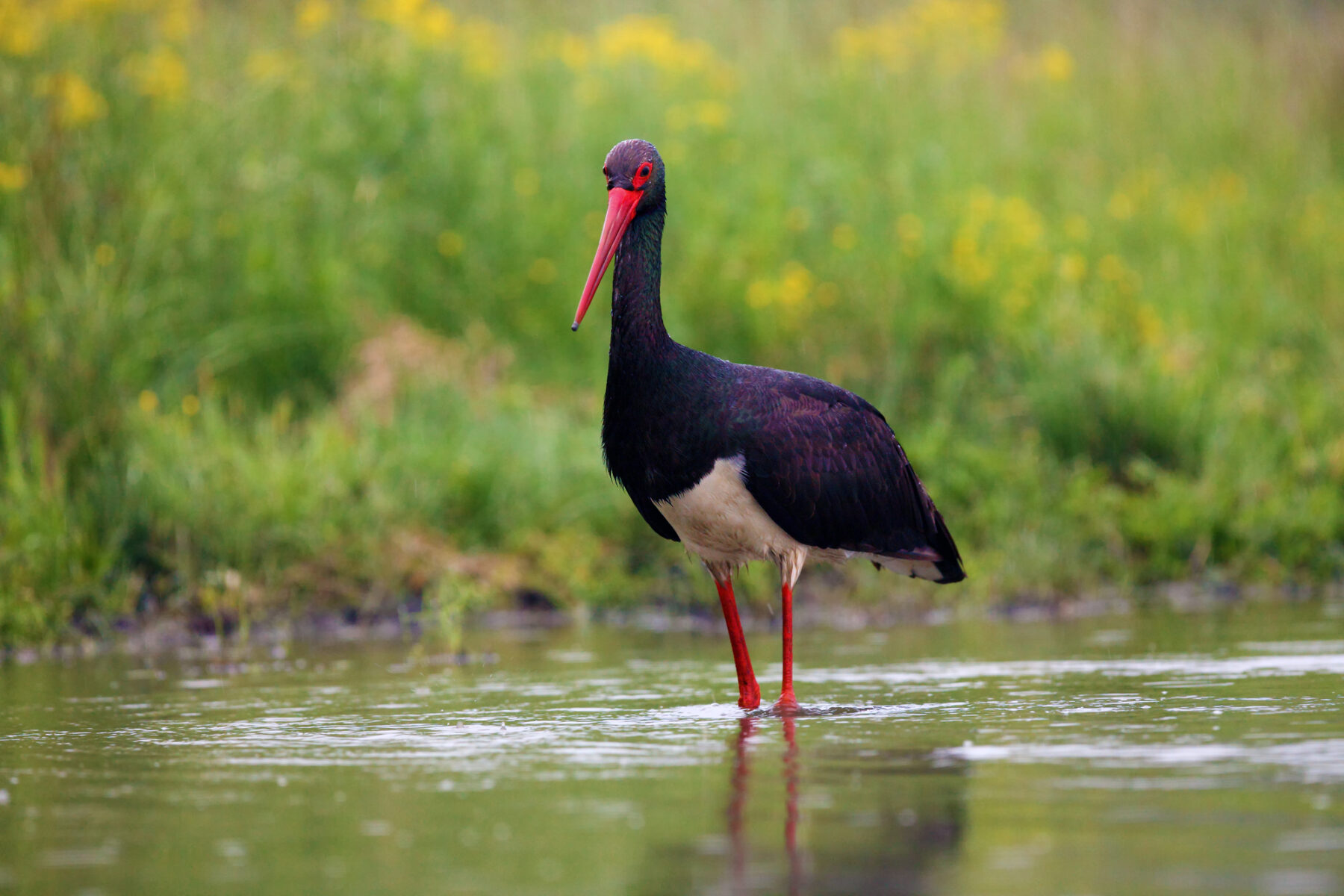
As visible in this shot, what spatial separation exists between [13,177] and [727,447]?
5400 millimetres

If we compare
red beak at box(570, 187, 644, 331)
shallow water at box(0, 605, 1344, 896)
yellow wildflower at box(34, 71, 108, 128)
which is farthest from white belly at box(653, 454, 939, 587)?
yellow wildflower at box(34, 71, 108, 128)

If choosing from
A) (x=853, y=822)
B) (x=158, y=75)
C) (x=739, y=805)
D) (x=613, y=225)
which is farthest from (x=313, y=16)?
(x=853, y=822)

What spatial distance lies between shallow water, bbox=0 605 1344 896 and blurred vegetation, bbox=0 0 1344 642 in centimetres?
155

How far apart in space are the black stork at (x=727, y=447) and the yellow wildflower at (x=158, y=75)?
5.70m

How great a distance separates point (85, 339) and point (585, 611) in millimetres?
2819

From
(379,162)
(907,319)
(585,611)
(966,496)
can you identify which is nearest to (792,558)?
(585,611)

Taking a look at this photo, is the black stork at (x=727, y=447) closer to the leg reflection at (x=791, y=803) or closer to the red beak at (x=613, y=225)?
the red beak at (x=613, y=225)

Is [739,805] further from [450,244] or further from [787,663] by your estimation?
[450,244]

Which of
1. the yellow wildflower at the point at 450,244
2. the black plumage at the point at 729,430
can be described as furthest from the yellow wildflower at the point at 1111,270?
the black plumage at the point at 729,430

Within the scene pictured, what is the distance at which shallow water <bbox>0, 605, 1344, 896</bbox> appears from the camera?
4.02m

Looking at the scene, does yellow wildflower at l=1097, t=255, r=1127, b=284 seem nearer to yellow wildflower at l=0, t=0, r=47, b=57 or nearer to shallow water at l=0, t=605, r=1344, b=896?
shallow water at l=0, t=605, r=1344, b=896

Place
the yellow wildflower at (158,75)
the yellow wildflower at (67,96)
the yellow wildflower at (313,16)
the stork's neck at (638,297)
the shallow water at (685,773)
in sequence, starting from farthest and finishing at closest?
the yellow wildflower at (313,16) < the yellow wildflower at (158,75) < the yellow wildflower at (67,96) < the stork's neck at (638,297) < the shallow water at (685,773)

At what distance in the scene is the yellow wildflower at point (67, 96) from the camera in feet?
35.4

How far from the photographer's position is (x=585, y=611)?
9938 mm
